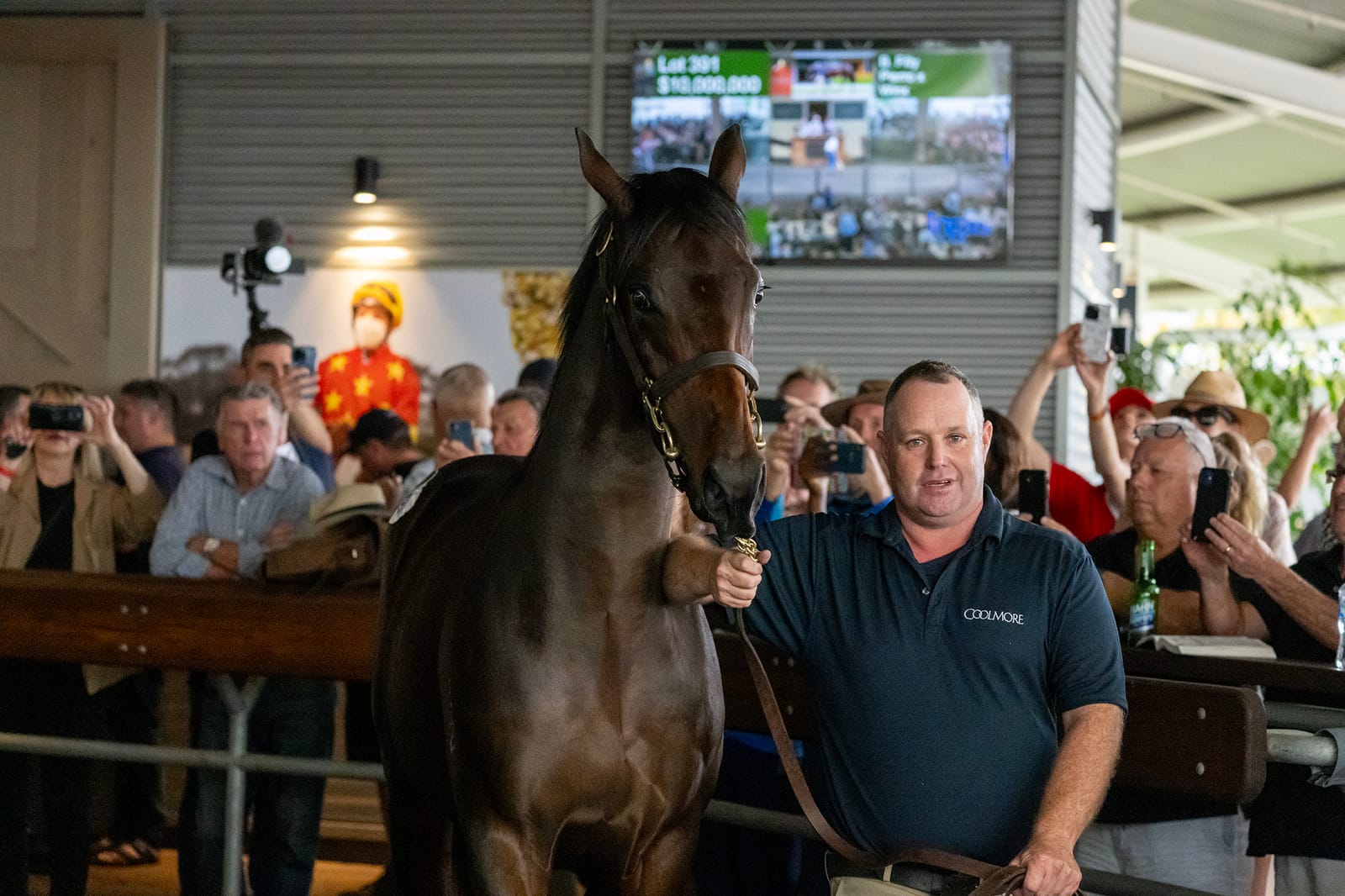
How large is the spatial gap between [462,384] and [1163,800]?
289 cm

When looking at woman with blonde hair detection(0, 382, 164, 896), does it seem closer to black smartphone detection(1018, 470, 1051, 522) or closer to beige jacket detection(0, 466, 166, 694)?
beige jacket detection(0, 466, 166, 694)

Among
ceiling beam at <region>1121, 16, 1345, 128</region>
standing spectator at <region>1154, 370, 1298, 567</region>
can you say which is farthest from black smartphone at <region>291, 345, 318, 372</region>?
ceiling beam at <region>1121, 16, 1345, 128</region>

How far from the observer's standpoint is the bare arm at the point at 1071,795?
208 cm

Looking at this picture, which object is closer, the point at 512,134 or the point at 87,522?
the point at 87,522

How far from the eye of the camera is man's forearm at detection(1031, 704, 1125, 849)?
213 centimetres

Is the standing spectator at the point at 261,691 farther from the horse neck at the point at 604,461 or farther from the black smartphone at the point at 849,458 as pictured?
the horse neck at the point at 604,461

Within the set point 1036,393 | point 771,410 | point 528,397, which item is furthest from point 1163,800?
point 528,397

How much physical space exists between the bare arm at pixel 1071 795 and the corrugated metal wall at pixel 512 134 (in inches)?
221

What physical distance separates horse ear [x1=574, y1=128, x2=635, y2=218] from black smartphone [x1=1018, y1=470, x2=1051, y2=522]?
1810 mm

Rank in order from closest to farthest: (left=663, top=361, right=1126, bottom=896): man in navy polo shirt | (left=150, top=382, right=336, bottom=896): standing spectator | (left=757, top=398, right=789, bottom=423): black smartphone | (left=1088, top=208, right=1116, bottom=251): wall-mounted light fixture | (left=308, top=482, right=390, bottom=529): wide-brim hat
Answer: (left=663, top=361, right=1126, bottom=896): man in navy polo shirt < (left=757, top=398, right=789, bottom=423): black smartphone < (left=308, top=482, right=390, bottom=529): wide-brim hat < (left=150, top=382, right=336, bottom=896): standing spectator < (left=1088, top=208, right=1116, bottom=251): wall-mounted light fixture

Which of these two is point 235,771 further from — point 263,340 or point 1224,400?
point 1224,400

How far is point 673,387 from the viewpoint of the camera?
1.99 metres

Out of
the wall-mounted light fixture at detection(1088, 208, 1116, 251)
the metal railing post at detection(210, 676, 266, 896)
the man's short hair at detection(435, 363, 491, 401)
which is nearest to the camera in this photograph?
the metal railing post at detection(210, 676, 266, 896)

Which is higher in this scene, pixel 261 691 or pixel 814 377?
pixel 814 377
